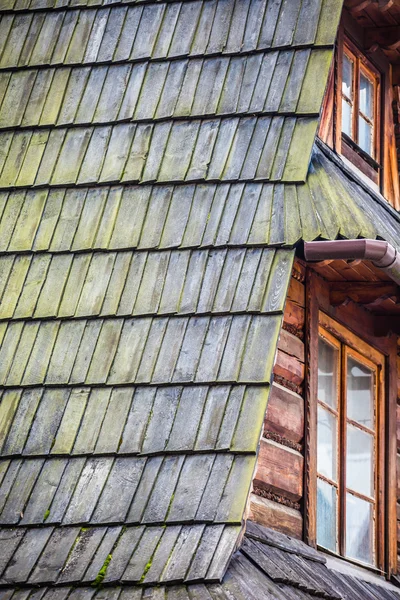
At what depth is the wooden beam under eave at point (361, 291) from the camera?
934cm

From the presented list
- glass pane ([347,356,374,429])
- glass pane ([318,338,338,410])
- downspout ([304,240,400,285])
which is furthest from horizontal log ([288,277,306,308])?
glass pane ([347,356,374,429])

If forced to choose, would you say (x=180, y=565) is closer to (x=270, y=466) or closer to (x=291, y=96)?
(x=270, y=466)

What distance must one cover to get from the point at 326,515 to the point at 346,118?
11.0 feet

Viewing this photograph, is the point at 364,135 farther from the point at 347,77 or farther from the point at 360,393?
the point at 360,393

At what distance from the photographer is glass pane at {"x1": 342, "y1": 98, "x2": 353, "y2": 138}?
35.7 ft

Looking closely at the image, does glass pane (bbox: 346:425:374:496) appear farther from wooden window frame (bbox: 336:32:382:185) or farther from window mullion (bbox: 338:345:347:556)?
wooden window frame (bbox: 336:32:382:185)

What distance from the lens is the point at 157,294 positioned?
8.30m

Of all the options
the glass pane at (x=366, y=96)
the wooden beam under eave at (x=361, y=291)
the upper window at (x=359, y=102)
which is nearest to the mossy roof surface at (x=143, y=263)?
the wooden beam under eave at (x=361, y=291)

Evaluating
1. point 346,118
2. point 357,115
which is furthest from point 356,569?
point 357,115

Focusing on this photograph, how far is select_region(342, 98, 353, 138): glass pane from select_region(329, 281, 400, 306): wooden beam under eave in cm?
A: 181

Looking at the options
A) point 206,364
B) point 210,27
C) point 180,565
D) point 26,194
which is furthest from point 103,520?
point 210,27

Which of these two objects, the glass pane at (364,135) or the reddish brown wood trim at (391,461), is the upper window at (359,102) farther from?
the reddish brown wood trim at (391,461)

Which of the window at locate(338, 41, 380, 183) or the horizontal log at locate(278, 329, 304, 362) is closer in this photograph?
the horizontal log at locate(278, 329, 304, 362)

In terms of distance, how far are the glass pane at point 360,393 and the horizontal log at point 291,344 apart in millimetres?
985
